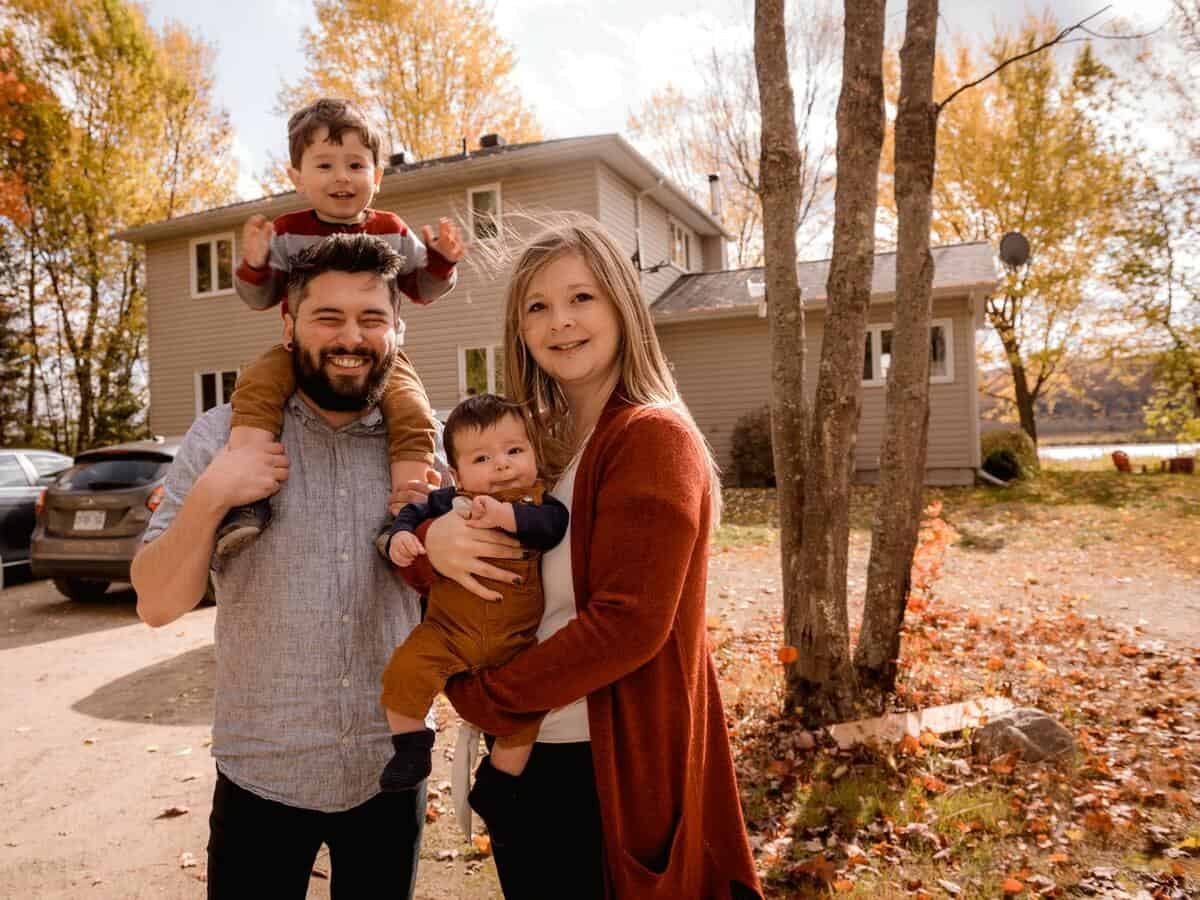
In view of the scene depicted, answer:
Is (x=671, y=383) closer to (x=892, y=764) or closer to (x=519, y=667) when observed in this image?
(x=519, y=667)

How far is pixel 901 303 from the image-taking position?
4.99 meters

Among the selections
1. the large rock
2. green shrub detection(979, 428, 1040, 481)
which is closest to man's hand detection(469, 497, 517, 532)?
the large rock

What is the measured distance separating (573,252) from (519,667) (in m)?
0.99

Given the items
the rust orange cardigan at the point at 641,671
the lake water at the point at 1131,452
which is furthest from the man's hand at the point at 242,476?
the lake water at the point at 1131,452

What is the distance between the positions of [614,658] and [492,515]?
1.37ft

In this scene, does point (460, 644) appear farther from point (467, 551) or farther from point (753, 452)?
point (753, 452)

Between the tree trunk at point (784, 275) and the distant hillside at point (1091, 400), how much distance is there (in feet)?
67.4

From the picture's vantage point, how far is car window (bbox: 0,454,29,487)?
10.7m

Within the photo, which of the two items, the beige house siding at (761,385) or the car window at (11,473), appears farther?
the beige house siding at (761,385)

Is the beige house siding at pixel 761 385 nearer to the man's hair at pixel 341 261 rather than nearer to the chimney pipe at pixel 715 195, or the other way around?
the chimney pipe at pixel 715 195

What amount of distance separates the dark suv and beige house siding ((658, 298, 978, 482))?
11.4 metres

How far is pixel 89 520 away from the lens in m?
8.58

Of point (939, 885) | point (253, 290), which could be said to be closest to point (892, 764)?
point (939, 885)

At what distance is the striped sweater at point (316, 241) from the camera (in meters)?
2.63
